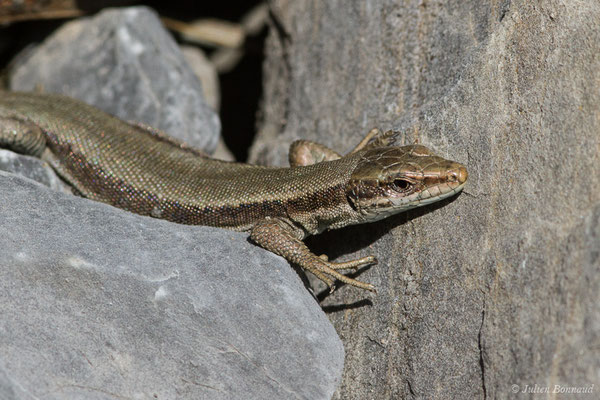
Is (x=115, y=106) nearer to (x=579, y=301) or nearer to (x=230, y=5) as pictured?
(x=230, y=5)

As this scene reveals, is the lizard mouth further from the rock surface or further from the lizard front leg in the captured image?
the lizard front leg

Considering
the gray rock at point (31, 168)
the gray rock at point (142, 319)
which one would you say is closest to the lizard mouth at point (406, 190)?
the gray rock at point (142, 319)

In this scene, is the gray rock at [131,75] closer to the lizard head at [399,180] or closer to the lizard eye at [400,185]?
the lizard head at [399,180]

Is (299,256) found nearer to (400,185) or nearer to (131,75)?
(400,185)

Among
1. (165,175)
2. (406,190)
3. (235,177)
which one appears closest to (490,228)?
(406,190)

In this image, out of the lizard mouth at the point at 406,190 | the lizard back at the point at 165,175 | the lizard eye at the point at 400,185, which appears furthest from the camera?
the lizard back at the point at 165,175

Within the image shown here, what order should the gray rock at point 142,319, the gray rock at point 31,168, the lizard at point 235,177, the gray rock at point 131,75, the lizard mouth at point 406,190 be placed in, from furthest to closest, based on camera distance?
the gray rock at point 131,75
the gray rock at point 31,168
the lizard at point 235,177
the lizard mouth at point 406,190
the gray rock at point 142,319

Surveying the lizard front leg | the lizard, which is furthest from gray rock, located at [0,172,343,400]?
the lizard

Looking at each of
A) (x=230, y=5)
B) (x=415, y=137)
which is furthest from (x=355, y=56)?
(x=230, y=5)
